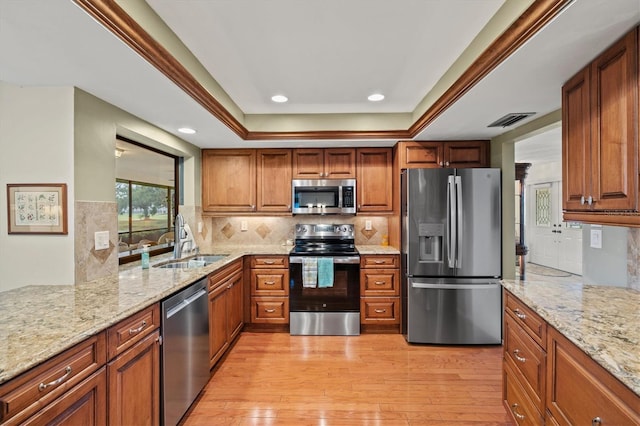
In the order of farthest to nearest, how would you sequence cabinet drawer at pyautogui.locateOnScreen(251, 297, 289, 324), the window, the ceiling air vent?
cabinet drawer at pyautogui.locateOnScreen(251, 297, 289, 324), the window, the ceiling air vent

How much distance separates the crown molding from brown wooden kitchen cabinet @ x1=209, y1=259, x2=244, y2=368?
142 centimetres

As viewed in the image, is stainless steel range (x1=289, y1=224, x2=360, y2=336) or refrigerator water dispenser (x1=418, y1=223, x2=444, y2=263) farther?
stainless steel range (x1=289, y1=224, x2=360, y2=336)

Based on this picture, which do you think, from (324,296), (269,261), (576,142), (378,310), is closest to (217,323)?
(269,261)

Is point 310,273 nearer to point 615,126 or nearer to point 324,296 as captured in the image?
point 324,296

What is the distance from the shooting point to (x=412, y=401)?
226cm

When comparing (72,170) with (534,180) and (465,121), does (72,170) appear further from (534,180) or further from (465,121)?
(534,180)

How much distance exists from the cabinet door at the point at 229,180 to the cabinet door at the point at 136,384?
223 centimetres

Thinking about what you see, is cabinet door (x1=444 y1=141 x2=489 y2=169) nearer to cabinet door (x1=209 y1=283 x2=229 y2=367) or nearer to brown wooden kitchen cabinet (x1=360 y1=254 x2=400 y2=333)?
brown wooden kitchen cabinet (x1=360 y1=254 x2=400 y2=333)

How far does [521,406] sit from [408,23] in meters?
2.30

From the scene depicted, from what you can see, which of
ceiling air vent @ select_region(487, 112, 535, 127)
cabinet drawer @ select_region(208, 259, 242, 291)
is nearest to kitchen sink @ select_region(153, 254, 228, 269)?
cabinet drawer @ select_region(208, 259, 242, 291)

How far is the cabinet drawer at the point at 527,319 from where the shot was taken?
1492 millimetres

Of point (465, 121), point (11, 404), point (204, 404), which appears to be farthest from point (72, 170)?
point (465, 121)

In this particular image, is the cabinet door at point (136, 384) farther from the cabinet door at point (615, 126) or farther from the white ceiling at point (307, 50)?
the cabinet door at point (615, 126)

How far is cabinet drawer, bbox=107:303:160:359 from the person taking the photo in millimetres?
1395
